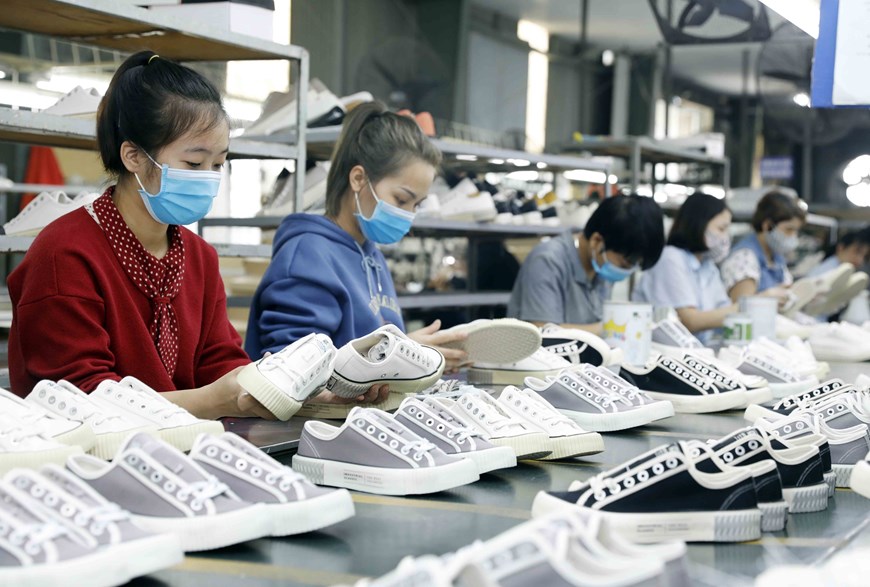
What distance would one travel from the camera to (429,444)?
4.51 feet

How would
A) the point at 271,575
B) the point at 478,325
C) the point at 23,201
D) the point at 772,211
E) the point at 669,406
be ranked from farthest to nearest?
the point at 23,201
the point at 772,211
the point at 478,325
the point at 669,406
the point at 271,575

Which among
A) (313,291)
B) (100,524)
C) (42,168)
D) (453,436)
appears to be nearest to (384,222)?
(313,291)

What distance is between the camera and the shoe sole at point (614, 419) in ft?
6.20

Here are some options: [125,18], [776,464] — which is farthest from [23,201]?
[776,464]

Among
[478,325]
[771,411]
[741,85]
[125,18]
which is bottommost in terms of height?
[771,411]

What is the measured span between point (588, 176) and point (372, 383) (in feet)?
14.3

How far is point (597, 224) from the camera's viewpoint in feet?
11.8

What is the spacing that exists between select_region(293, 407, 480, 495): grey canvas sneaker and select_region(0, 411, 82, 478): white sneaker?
327mm

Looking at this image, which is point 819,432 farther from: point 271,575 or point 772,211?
point 772,211

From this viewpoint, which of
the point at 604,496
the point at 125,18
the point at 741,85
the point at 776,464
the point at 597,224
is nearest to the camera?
the point at 604,496

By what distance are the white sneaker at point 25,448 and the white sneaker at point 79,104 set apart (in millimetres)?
1582

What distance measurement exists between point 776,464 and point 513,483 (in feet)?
1.21

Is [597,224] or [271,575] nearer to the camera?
[271,575]

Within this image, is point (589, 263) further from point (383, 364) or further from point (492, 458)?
point (492, 458)
